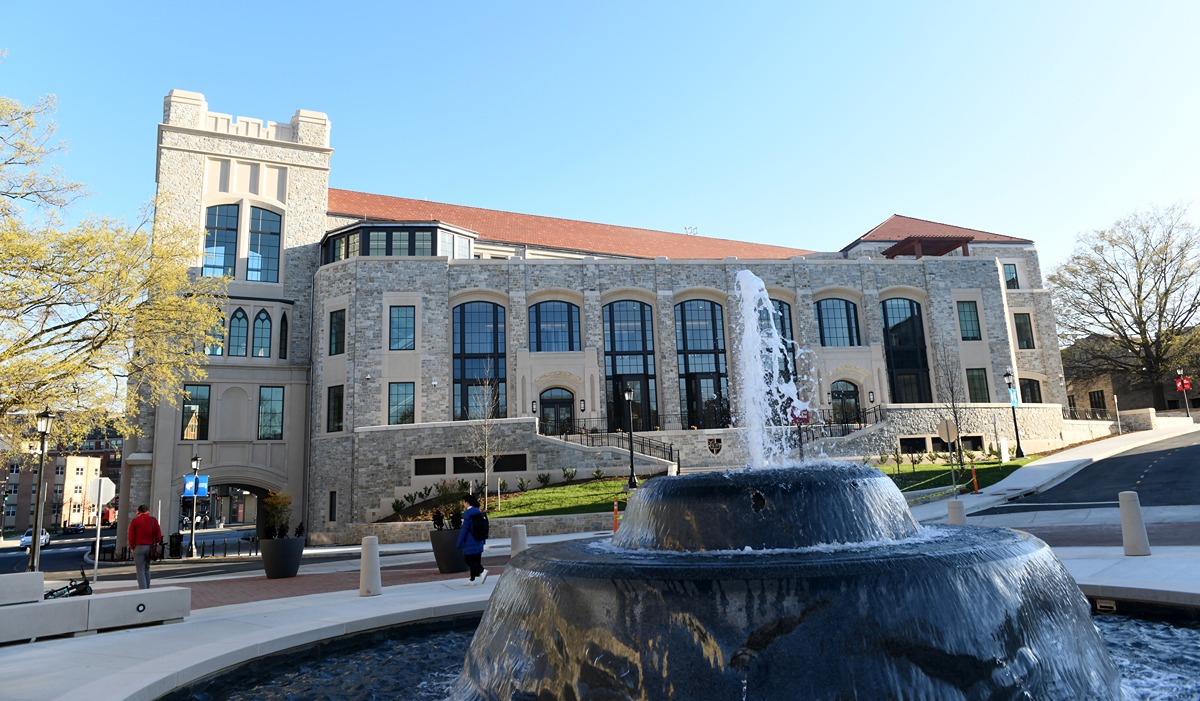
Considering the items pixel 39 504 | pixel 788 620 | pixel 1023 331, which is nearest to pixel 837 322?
pixel 1023 331

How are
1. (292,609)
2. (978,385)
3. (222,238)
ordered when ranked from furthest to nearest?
(978,385), (222,238), (292,609)

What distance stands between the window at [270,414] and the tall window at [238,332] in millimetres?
2279

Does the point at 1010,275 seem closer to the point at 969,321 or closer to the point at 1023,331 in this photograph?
the point at 1023,331

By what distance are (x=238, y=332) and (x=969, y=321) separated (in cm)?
4154

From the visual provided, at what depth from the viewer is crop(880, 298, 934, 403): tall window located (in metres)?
40.6

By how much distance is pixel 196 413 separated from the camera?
34156mm

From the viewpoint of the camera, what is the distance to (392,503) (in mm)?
31453

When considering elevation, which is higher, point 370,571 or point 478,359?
point 478,359

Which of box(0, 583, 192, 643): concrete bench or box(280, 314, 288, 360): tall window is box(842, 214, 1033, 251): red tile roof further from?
box(0, 583, 192, 643): concrete bench

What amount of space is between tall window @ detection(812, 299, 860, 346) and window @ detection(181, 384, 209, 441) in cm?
3366

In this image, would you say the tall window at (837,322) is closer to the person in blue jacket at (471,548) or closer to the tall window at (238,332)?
the tall window at (238,332)

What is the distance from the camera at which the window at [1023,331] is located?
4506 cm

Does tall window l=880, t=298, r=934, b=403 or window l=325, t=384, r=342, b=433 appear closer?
window l=325, t=384, r=342, b=433

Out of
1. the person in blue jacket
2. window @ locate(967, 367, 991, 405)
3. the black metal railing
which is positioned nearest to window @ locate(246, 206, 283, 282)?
the person in blue jacket
